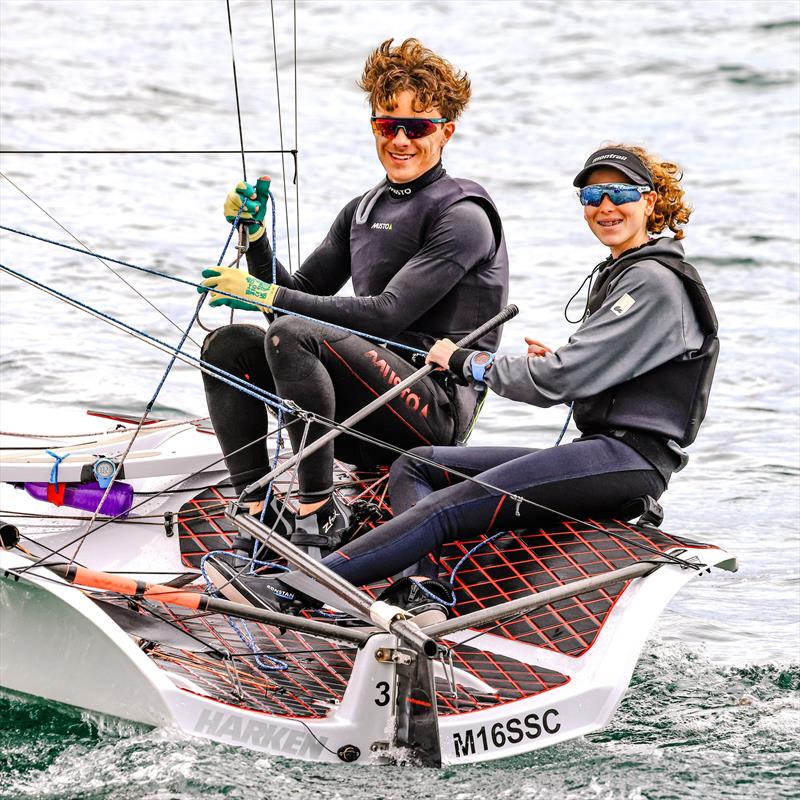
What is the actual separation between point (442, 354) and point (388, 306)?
0.96 ft

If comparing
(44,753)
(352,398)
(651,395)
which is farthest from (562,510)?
(44,753)

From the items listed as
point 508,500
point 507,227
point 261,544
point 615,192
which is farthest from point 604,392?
point 507,227

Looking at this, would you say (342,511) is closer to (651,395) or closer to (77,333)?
(651,395)

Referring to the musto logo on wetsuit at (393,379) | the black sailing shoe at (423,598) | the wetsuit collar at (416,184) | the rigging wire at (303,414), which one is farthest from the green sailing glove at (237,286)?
the black sailing shoe at (423,598)

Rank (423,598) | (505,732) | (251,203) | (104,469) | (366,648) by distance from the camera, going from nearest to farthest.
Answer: (366,648) → (505,732) → (423,598) → (251,203) → (104,469)

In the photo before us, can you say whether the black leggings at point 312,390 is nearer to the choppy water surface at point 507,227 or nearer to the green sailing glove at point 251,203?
the green sailing glove at point 251,203

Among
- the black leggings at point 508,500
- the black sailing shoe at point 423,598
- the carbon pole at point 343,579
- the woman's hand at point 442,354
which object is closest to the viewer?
the carbon pole at point 343,579

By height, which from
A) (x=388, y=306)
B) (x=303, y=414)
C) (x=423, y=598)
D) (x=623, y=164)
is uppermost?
(x=623, y=164)

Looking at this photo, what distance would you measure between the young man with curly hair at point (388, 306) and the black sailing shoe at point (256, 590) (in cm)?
26

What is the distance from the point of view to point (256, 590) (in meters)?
3.54

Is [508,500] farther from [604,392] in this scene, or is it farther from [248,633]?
[248,633]

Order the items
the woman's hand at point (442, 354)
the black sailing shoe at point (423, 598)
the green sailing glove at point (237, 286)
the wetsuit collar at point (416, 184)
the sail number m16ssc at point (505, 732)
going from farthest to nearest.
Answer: the wetsuit collar at point (416, 184), the green sailing glove at point (237, 286), the woman's hand at point (442, 354), the black sailing shoe at point (423, 598), the sail number m16ssc at point (505, 732)

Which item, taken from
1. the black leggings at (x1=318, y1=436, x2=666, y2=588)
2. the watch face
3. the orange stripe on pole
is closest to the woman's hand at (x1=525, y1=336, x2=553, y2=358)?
the black leggings at (x1=318, y1=436, x2=666, y2=588)

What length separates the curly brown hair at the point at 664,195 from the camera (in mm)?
3615
